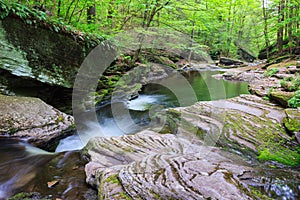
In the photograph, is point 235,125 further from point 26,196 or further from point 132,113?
point 132,113

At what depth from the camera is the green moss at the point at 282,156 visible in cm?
302

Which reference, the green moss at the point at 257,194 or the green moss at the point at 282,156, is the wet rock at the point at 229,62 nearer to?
the green moss at the point at 282,156

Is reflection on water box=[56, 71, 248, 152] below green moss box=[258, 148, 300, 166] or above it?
below

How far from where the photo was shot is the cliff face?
5117 millimetres

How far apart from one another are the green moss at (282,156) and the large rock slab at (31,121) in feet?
15.6

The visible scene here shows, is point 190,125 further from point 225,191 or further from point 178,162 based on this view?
point 225,191

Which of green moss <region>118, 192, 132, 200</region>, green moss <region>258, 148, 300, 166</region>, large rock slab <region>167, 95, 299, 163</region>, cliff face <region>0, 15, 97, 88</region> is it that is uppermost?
cliff face <region>0, 15, 97, 88</region>

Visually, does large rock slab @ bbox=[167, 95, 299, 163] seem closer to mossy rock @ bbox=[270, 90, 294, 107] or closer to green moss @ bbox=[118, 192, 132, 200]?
mossy rock @ bbox=[270, 90, 294, 107]

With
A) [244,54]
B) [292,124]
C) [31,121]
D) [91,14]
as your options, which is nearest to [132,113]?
[31,121]

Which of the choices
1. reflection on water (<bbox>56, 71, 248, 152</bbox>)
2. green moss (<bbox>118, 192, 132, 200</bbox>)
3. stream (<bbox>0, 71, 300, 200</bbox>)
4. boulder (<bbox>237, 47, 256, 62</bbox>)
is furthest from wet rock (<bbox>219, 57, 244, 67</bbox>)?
green moss (<bbox>118, 192, 132, 200</bbox>)

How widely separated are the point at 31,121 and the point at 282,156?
547 centimetres

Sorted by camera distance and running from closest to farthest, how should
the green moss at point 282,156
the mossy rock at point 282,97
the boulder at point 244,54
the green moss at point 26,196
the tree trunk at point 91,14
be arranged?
the green moss at point 26,196 → the green moss at point 282,156 → the mossy rock at point 282,97 → the tree trunk at point 91,14 → the boulder at point 244,54

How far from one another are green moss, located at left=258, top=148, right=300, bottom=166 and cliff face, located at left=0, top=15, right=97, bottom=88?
20.3 ft

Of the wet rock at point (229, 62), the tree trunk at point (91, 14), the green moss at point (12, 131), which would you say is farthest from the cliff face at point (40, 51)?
the wet rock at point (229, 62)
